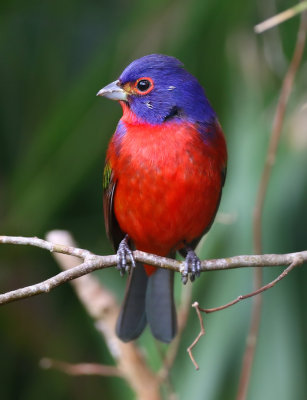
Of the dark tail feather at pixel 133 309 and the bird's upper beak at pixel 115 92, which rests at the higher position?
the bird's upper beak at pixel 115 92

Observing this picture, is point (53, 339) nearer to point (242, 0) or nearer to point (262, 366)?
point (262, 366)

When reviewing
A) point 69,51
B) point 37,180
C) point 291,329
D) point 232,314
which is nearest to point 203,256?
point 232,314

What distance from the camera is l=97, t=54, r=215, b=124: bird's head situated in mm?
3445

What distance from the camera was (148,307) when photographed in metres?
3.98

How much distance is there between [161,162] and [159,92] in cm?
37

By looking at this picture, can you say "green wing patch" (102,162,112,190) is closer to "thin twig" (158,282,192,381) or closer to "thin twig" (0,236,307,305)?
"thin twig" (158,282,192,381)

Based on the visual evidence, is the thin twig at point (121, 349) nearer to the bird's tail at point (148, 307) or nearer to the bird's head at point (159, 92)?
the bird's tail at point (148, 307)

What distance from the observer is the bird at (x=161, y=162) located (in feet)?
10.8

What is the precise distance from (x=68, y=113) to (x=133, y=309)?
1.39 metres

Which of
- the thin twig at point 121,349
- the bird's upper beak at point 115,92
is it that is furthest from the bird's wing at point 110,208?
the bird's upper beak at point 115,92

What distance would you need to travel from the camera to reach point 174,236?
3.61 metres

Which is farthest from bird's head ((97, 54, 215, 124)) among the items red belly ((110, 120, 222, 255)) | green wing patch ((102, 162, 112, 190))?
→ green wing patch ((102, 162, 112, 190))

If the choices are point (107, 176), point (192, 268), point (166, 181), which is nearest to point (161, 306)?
point (192, 268)

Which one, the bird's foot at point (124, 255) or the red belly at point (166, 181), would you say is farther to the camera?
the red belly at point (166, 181)
